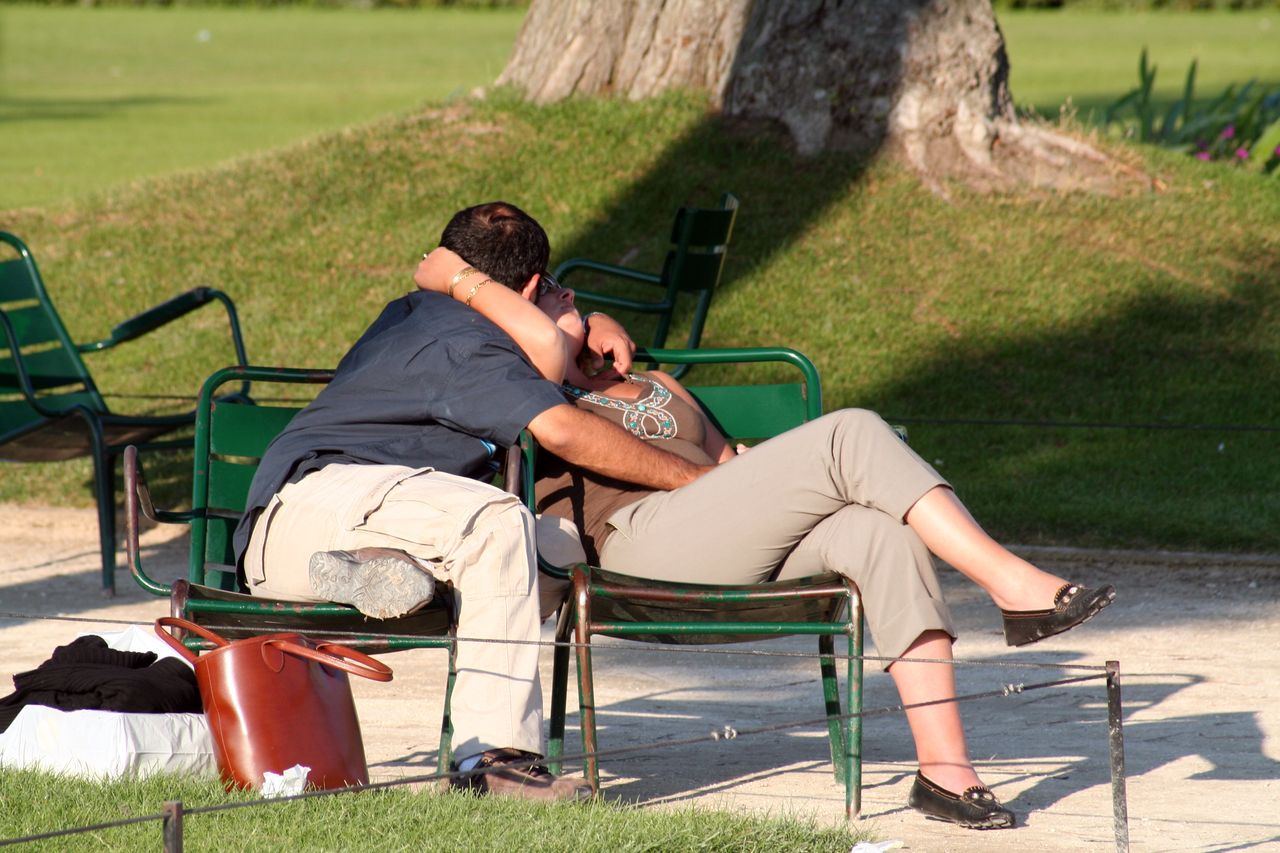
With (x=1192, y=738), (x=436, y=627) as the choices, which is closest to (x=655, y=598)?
(x=436, y=627)

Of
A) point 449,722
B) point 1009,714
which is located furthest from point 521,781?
point 1009,714

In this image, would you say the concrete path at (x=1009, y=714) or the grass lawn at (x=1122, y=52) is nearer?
the concrete path at (x=1009, y=714)

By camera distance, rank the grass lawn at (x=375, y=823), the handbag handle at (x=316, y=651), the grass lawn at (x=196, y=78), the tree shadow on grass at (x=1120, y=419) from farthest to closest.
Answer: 1. the grass lawn at (x=196, y=78)
2. the tree shadow on grass at (x=1120, y=419)
3. the handbag handle at (x=316, y=651)
4. the grass lawn at (x=375, y=823)

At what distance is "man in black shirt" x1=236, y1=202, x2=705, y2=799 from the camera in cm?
368

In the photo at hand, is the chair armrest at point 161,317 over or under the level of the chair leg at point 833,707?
over

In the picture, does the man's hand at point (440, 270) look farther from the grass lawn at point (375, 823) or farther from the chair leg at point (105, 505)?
the chair leg at point (105, 505)

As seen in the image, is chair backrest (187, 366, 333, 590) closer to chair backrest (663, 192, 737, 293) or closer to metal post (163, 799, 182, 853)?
metal post (163, 799, 182, 853)

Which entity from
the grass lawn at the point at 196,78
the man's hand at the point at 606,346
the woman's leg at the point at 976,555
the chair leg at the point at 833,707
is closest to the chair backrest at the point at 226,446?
the man's hand at the point at 606,346

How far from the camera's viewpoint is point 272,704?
3590 mm

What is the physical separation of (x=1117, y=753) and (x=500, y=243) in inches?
73.6

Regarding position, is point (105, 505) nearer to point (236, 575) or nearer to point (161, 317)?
point (161, 317)

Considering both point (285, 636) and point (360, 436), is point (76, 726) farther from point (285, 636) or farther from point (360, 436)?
point (360, 436)

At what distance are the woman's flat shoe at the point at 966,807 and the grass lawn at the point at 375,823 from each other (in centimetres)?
25

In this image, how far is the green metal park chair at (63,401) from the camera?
20.8 ft
